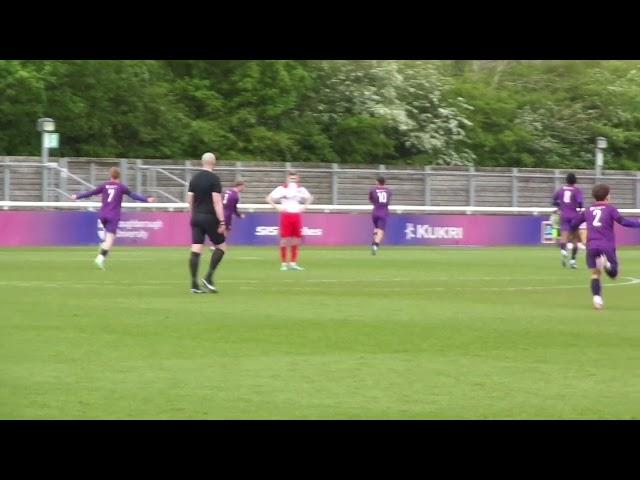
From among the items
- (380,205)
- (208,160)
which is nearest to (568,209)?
(380,205)

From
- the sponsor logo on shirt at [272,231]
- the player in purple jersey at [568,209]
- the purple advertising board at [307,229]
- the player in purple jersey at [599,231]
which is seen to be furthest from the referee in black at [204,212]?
the sponsor logo on shirt at [272,231]

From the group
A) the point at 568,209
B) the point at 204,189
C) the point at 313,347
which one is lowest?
the point at 313,347

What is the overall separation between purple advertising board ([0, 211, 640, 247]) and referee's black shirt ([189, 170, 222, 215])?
62.9ft

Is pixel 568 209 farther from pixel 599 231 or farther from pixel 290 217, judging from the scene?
pixel 599 231

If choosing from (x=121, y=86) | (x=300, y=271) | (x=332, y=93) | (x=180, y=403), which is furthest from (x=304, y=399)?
(x=332, y=93)

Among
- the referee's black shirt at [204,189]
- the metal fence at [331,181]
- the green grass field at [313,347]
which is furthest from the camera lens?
the metal fence at [331,181]

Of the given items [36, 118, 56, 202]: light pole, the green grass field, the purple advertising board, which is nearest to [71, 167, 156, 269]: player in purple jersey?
the green grass field

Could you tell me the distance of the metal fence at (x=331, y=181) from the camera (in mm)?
46875

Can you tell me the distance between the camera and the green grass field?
1206cm

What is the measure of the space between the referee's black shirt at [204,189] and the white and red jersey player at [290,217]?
24.4 feet

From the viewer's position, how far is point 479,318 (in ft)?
64.5

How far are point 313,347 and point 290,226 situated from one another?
1513 centimetres

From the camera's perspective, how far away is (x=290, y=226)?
102 ft

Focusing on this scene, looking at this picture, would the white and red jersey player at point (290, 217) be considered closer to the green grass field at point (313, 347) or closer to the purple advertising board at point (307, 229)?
the green grass field at point (313, 347)
